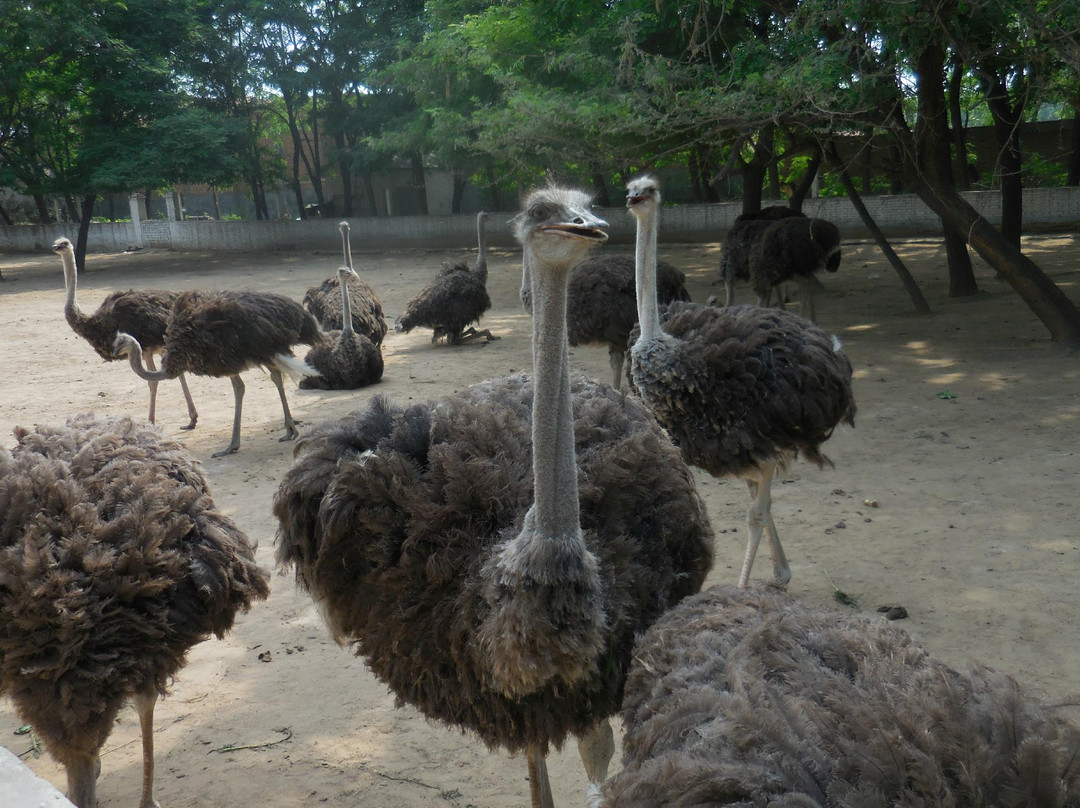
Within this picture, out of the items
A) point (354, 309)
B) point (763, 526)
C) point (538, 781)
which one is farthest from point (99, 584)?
point (354, 309)

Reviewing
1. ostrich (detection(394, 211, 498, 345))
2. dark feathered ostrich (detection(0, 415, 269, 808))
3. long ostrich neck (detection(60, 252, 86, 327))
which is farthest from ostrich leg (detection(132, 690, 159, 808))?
ostrich (detection(394, 211, 498, 345))

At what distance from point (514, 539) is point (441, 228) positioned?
23.7m

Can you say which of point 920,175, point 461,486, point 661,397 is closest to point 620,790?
point 461,486

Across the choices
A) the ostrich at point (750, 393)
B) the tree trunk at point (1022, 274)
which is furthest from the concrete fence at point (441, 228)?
the ostrich at point (750, 393)

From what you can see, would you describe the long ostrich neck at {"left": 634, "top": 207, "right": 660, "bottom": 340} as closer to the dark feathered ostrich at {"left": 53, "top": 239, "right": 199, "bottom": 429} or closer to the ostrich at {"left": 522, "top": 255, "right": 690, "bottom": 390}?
the ostrich at {"left": 522, "top": 255, "right": 690, "bottom": 390}

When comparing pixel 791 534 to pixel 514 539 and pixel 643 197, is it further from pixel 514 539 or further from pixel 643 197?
pixel 514 539

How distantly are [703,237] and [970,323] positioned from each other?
37.3 ft

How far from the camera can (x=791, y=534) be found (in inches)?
214

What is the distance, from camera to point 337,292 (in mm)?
11438

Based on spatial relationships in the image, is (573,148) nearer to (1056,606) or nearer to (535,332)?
(1056,606)

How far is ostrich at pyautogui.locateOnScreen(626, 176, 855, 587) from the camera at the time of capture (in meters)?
→ 4.50

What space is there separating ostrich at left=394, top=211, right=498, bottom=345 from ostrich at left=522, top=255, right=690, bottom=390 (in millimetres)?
3410

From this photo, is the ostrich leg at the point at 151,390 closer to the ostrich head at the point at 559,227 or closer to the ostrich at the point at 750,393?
the ostrich at the point at 750,393

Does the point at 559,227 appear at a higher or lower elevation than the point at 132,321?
higher
